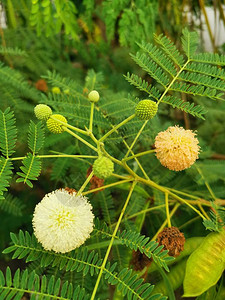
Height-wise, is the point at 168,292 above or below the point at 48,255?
below

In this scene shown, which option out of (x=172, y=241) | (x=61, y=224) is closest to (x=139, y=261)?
Answer: (x=172, y=241)

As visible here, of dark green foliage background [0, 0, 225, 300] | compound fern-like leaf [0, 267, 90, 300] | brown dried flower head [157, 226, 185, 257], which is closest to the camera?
compound fern-like leaf [0, 267, 90, 300]

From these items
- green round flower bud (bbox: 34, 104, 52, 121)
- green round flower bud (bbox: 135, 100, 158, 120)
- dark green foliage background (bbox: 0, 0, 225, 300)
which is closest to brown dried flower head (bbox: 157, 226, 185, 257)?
dark green foliage background (bbox: 0, 0, 225, 300)

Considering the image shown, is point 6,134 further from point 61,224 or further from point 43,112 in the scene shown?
point 61,224

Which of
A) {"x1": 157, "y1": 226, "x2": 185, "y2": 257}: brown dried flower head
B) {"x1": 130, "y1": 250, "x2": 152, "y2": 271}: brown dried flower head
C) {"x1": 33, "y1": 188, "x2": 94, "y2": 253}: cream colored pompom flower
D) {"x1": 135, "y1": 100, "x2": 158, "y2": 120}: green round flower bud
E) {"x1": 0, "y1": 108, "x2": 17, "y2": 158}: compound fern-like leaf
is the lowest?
{"x1": 130, "y1": 250, "x2": 152, "y2": 271}: brown dried flower head

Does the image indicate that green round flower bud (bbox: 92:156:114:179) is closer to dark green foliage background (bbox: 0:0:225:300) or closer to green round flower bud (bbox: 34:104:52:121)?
green round flower bud (bbox: 34:104:52:121)

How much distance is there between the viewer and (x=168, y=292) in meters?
0.78

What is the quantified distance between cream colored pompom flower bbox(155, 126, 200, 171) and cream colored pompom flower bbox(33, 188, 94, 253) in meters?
0.22

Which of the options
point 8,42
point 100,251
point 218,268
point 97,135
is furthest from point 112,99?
point 8,42

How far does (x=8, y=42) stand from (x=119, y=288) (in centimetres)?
155

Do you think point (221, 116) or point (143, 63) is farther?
point (221, 116)

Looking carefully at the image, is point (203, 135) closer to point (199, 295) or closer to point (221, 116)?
point (221, 116)

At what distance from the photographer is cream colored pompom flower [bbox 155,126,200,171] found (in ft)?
2.48

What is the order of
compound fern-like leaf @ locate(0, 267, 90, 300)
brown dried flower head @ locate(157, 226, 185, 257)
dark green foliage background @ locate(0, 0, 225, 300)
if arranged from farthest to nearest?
1. dark green foliage background @ locate(0, 0, 225, 300)
2. brown dried flower head @ locate(157, 226, 185, 257)
3. compound fern-like leaf @ locate(0, 267, 90, 300)
